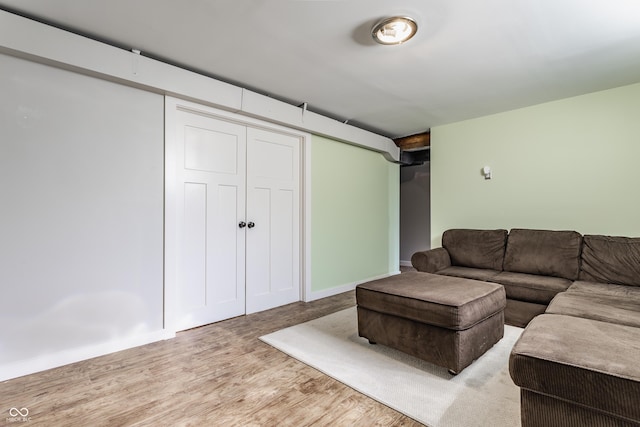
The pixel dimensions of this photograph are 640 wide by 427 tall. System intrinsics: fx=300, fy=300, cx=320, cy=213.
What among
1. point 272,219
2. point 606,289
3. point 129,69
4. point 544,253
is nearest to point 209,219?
point 272,219

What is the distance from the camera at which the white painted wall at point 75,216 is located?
192 centimetres

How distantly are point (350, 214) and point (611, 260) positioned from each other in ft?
8.93

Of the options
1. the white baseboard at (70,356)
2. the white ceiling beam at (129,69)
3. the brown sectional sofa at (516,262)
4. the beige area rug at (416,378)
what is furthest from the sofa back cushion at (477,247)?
the white baseboard at (70,356)

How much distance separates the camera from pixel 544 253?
3074 millimetres

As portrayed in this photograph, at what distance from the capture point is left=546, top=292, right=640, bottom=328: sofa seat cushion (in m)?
1.75

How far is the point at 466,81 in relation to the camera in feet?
9.27

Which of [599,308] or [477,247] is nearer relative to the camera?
[599,308]

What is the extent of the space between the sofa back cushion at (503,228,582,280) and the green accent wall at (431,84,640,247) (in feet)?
1.10

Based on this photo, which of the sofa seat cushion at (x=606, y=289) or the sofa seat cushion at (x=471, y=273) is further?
the sofa seat cushion at (x=471, y=273)

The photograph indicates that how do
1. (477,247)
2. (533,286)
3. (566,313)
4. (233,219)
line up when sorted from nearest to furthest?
(566,313), (533,286), (233,219), (477,247)

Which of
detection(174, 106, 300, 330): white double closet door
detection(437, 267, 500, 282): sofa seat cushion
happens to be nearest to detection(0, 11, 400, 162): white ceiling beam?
detection(174, 106, 300, 330): white double closet door

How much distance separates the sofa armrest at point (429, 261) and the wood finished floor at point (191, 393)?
6.19ft

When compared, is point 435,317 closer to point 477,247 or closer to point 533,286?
point 533,286

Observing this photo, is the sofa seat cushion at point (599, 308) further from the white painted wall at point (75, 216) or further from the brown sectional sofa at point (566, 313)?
the white painted wall at point (75, 216)
